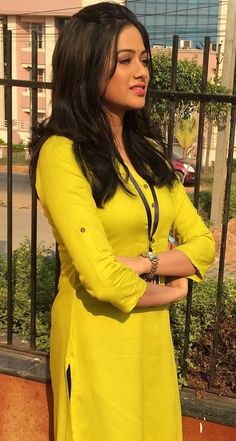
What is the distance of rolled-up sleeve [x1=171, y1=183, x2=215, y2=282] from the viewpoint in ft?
5.75

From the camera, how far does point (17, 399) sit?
2.51m

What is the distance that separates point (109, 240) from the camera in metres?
1.59

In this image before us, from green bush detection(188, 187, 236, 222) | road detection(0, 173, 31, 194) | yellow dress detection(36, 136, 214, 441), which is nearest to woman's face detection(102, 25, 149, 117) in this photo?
yellow dress detection(36, 136, 214, 441)

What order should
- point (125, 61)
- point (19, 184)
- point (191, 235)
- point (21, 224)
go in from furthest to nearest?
point (19, 184) → point (21, 224) → point (191, 235) → point (125, 61)

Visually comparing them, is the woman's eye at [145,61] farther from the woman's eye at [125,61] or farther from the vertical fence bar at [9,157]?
the vertical fence bar at [9,157]

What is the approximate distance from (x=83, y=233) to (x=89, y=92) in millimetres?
416

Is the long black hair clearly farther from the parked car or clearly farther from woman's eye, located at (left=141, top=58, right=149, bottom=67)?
the parked car

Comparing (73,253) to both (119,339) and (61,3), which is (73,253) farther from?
(61,3)

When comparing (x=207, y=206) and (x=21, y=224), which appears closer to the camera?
(x=21, y=224)

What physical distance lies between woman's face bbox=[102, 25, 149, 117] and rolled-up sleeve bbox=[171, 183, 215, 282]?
0.37 meters

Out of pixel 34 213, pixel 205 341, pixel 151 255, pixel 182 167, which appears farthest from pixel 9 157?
pixel 182 167

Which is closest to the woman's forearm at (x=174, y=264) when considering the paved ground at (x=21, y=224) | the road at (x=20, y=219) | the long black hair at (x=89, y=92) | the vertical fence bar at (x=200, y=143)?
the long black hair at (x=89, y=92)

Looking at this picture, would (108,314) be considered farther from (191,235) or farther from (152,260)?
(191,235)

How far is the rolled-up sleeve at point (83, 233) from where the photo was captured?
A: 1462 millimetres
